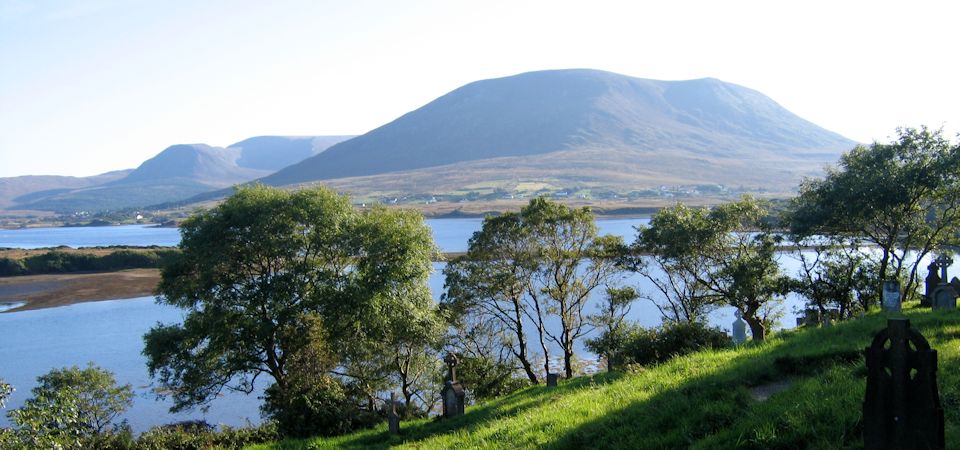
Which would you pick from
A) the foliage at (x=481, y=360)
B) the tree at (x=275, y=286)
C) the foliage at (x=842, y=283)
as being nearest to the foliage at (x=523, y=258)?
Result: the foliage at (x=481, y=360)

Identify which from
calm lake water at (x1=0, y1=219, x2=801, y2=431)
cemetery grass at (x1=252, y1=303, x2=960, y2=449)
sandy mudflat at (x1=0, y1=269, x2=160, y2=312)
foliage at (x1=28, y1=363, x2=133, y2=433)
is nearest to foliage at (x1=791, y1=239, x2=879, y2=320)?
calm lake water at (x1=0, y1=219, x2=801, y2=431)

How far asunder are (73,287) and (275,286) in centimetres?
6007

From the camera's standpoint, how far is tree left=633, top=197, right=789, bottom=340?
25422mm

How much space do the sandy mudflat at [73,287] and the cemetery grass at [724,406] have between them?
5966 cm

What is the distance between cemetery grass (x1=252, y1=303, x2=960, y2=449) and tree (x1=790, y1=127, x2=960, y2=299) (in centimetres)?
1180

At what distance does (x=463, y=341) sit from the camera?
27.2m

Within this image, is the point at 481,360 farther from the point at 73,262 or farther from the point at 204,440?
the point at 73,262

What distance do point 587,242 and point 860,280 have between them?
36.4 feet

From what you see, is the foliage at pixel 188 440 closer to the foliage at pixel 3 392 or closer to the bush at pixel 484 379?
the foliage at pixel 3 392

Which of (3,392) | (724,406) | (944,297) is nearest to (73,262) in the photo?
(3,392)

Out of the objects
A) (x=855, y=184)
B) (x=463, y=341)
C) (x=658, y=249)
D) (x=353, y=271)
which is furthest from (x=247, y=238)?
(x=855, y=184)

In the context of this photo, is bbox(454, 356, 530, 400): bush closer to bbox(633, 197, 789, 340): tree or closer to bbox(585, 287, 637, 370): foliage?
bbox(585, 287, 637, 370): foliage

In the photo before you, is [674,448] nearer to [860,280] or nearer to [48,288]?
[860,280]

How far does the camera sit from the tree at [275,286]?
2198 centimetres
